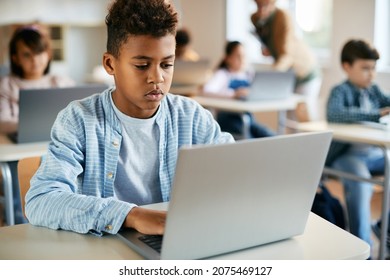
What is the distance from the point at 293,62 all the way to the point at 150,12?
3002 millimetres

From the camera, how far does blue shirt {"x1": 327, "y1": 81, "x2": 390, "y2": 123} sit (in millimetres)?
2521

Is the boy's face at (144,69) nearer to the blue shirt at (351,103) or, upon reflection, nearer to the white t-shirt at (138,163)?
the white t-shirt at (138,163)

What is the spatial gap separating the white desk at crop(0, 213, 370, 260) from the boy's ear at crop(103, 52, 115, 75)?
1.23 ft

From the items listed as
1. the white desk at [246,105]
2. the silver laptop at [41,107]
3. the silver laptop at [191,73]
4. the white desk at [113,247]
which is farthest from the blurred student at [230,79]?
the white desk at [113,247]

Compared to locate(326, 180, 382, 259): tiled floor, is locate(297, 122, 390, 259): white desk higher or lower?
higher

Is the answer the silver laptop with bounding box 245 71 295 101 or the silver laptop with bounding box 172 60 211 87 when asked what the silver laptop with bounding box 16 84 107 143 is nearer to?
the silver laptop with bounding box 245 71 295 101

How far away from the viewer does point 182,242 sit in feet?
2.82

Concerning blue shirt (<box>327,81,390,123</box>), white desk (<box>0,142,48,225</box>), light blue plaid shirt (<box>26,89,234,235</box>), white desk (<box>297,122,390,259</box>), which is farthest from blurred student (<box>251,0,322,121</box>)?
light blue plaid shirt (<box>26,89,234,235</box>)

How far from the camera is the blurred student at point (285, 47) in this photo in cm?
385

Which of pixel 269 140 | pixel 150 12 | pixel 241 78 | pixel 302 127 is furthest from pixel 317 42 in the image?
pixel 269 140

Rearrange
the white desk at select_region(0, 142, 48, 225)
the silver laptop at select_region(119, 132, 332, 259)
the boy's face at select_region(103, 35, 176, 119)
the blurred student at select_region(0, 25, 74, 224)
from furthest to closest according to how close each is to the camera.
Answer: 1. the blurred student at select_region(0, 25, 74, 224)
2. the white desk at select_region(0, 142, 48, 225)
3. the boy's face at select_region(103, 35, 176, 119)
4. the silver laptop at select_region(119, 132, 332, 259)

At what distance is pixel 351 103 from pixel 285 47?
1.35 meters

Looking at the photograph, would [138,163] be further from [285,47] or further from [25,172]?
[285,47]
